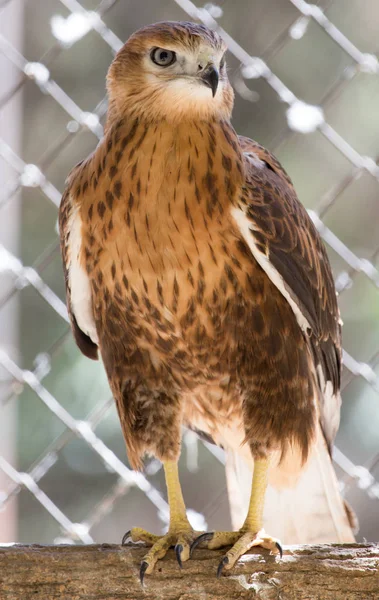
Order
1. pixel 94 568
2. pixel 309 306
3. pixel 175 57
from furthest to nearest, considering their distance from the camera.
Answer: pixel 309 306
pixel 175 57
pixel 94 568

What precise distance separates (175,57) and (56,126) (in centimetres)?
116

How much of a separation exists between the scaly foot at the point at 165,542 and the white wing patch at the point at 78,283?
0.56 metres

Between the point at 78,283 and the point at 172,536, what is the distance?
2.21 ft

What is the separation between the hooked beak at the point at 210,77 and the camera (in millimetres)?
1959

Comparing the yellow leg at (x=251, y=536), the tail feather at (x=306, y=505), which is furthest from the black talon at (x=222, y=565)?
the tail feather at (x=306, y=505)

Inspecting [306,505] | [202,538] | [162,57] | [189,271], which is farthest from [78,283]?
[306,505]

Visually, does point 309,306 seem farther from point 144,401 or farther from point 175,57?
point 175,57

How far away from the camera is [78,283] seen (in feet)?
7.29

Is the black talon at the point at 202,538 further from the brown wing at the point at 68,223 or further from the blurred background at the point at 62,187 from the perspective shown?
the blurred background at the point at 62,187

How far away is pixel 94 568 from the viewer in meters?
1.86

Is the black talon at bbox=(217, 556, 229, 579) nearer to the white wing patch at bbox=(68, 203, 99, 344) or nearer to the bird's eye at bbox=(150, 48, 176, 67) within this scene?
the white wing patch at bbox=(68, 203, 99, 344)

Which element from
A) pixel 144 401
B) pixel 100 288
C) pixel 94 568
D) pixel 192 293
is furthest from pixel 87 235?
pixel 94 568

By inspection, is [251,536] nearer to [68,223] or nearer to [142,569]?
[142,569]

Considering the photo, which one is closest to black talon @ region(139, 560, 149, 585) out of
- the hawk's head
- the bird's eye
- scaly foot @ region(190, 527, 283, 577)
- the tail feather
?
scaly foot @ region(190, 527, 283, 577)
